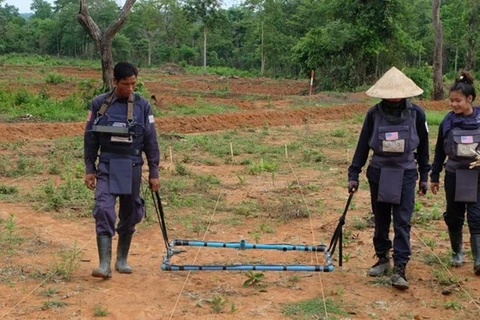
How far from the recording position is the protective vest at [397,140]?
4852 millimetres

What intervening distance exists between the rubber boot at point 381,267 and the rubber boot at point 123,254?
2074 millimetres

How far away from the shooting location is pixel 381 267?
17.2ft

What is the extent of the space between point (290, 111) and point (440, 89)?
28.8ft

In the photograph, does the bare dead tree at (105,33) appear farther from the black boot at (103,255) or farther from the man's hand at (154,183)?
the black boot at (103,255)

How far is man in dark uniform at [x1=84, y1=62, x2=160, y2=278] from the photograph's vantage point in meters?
4.85

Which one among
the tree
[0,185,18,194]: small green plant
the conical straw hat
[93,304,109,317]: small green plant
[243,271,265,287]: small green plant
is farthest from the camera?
the tree

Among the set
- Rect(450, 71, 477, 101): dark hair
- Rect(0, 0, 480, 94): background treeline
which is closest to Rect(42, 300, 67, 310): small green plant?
Rect(450, 71, 477, 101): dark hair

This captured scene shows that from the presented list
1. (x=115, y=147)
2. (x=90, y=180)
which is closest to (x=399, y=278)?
(x=115, y=147)

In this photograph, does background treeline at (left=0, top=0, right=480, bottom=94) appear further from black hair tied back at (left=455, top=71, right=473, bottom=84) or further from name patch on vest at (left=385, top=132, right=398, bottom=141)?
name patch on vest at (left=385, top=132, right=398, bottom=141)

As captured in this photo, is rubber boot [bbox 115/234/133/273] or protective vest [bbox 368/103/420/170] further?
rubber boot [bbox 115/234/133/273]

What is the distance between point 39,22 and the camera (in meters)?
68.3

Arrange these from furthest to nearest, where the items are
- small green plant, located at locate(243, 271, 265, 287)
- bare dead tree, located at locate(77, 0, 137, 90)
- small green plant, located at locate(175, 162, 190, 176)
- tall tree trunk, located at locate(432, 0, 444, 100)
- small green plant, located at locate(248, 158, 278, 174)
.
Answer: tall tree trunk, located at locate(432, 0, 444, 100)
bare dead tree, located at locate(77, 0, 137, 90)
small green plant, located at locate(248, 158, 278, 174)
small green plant, located at locate(175, 162, 190, 176)
small green plant, located at locate(243, 271, 265, 287)

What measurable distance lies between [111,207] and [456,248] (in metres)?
3.12

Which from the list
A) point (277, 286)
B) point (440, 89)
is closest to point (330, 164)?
point (277, 286)
